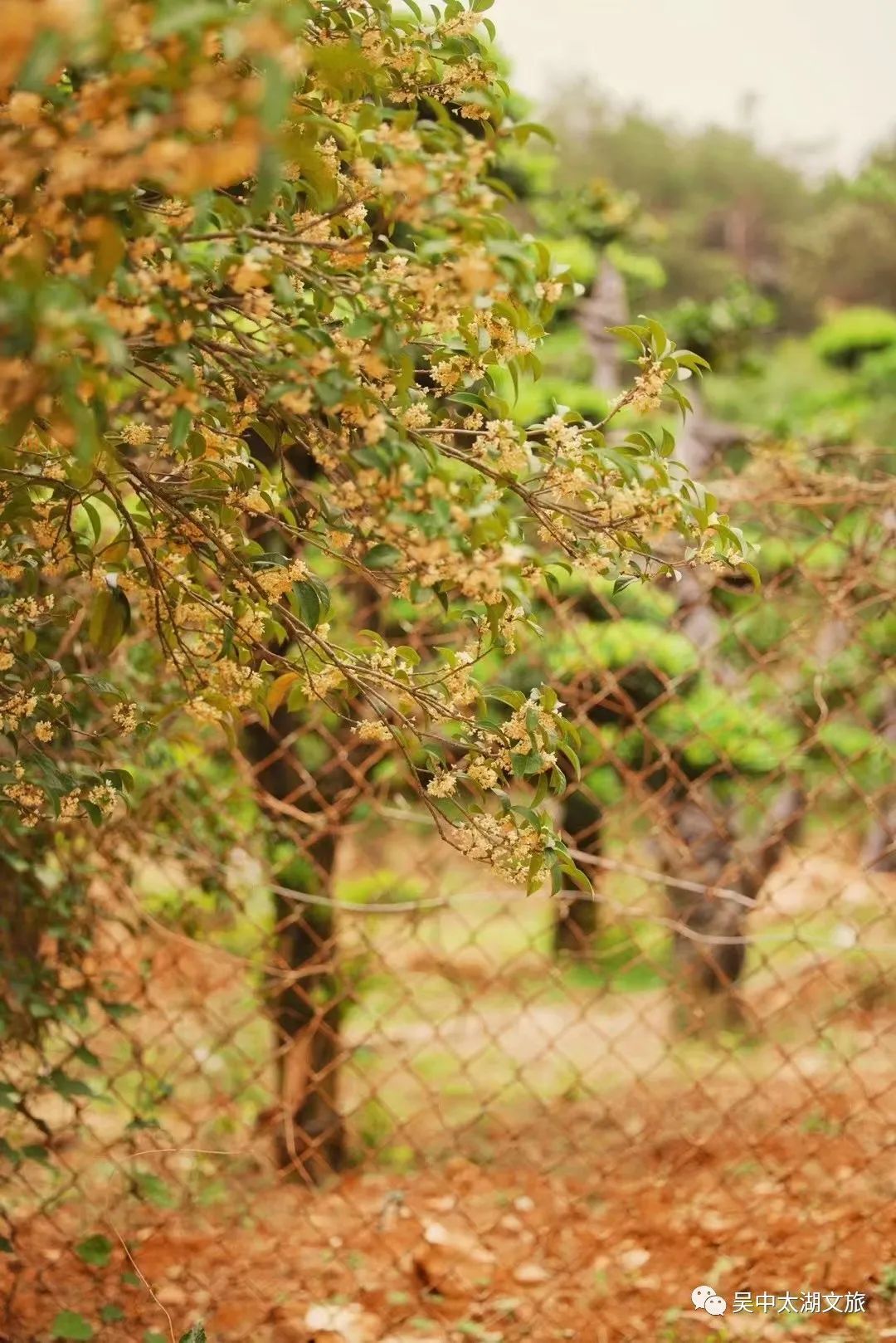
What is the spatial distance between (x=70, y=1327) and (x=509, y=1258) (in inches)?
23.7

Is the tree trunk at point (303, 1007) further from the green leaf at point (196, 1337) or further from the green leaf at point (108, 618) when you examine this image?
the green leaf at point (108, 618)

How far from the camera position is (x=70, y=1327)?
1414 millimetres

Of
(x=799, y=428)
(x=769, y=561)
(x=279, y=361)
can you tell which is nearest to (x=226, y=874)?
(x=279, y=361)

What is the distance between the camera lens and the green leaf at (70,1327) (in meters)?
1.41

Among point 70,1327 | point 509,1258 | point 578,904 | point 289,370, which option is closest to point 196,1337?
point 70,1327

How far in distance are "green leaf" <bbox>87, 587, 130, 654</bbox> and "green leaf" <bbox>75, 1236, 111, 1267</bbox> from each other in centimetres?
95

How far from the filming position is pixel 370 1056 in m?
2.50

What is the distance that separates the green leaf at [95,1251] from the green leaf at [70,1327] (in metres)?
0.07

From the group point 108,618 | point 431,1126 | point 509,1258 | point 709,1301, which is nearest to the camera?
point 108,618

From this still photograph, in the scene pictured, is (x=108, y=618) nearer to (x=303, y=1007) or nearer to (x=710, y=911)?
(x=303, y=1007)

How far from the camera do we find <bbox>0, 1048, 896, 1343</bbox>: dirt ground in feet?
5.01

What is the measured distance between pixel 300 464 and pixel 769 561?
2703mm

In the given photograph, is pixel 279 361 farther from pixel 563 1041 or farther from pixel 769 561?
pixel 769 561

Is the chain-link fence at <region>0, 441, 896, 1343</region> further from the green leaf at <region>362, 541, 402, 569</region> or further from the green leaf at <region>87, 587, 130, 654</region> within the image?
the green leaf at <region>362, 541, 402, 569</region>
